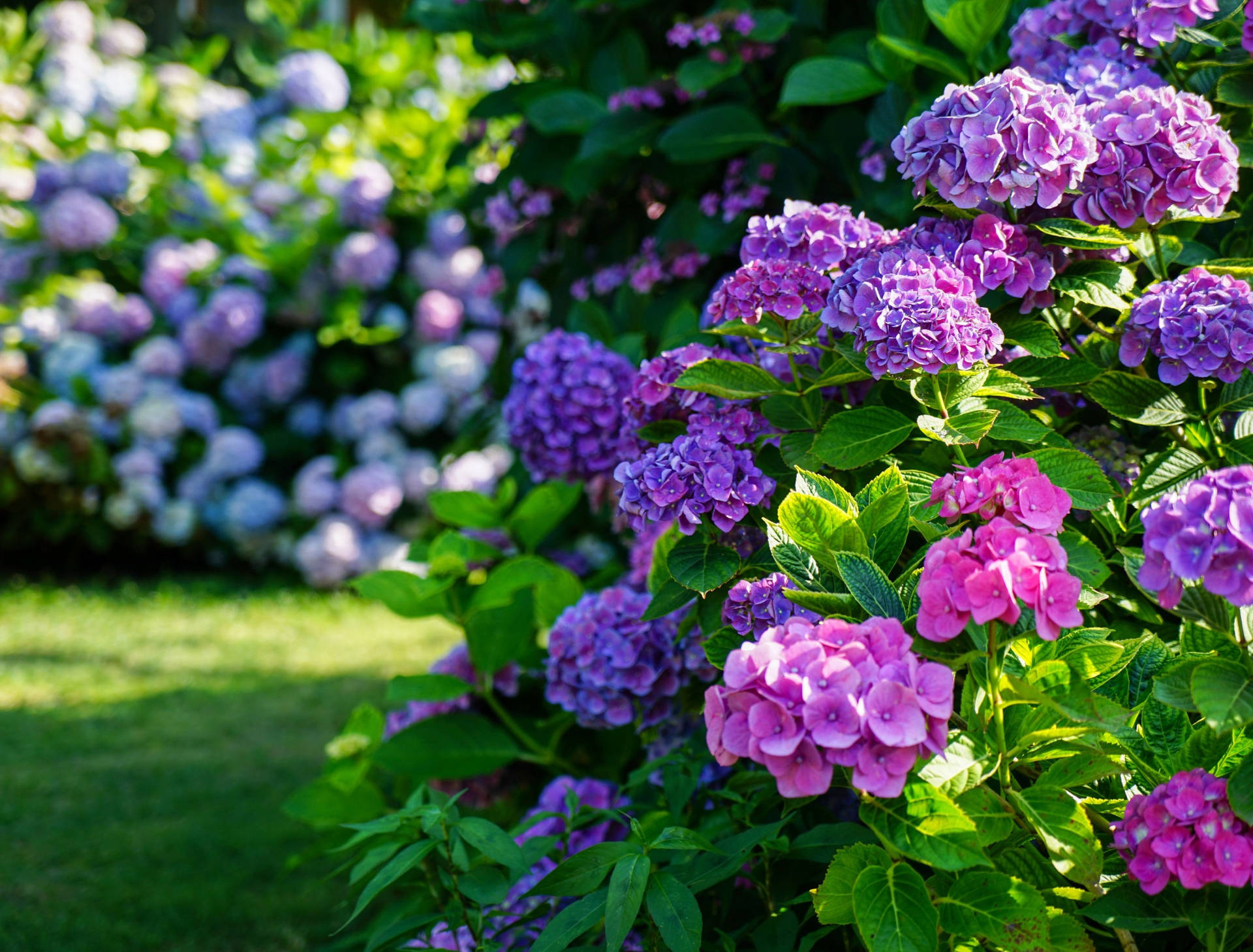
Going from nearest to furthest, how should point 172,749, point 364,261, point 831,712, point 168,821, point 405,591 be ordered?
point 831,712 < point 405,591 < point 168,821 < point 172,749 < point 364,261

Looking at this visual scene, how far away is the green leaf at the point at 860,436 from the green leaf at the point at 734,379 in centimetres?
11

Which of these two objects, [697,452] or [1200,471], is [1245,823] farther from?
[697,452]

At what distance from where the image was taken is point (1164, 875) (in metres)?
1.03

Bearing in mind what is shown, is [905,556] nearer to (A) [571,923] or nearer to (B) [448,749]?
(A) [571,923]

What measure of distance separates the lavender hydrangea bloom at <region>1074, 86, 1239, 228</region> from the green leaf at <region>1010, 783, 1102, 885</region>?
0.63 m

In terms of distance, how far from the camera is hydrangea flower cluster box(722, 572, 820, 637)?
1.27 meters

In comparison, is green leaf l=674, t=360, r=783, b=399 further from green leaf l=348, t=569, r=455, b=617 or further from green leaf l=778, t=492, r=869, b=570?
green leaf l=348, t=569, r=455, b=617

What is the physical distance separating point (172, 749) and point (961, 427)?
2669 millimetres

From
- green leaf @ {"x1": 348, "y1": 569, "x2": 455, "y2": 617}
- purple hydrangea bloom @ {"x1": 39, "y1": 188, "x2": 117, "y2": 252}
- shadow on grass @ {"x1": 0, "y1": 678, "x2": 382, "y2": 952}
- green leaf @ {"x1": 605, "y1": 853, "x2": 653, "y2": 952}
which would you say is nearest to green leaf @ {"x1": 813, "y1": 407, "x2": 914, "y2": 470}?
green leaf @ {"x1": 605, "y1": 853, "x2": 653, "y2": 952}

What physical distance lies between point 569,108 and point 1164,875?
174 centimetres

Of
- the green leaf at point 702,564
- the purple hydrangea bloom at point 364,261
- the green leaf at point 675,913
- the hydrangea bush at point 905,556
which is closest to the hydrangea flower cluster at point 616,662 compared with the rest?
the hydrangea bush at point 905,556

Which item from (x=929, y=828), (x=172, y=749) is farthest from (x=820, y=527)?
(x=172, y=749)

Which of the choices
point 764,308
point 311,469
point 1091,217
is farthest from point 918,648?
point 311,469

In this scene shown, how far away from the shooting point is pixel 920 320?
1.15 meters
